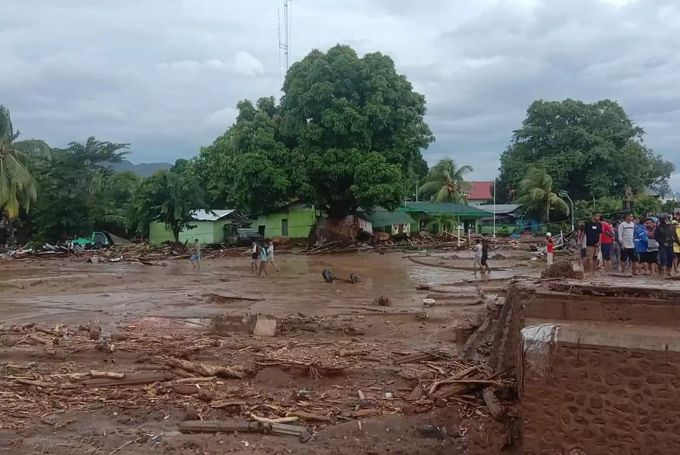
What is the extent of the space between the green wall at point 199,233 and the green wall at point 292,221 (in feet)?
14.8

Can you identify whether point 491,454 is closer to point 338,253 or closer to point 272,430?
point 272,430

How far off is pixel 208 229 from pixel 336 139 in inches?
641

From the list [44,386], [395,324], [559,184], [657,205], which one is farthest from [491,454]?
[559,184]

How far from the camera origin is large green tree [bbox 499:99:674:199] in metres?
53.3

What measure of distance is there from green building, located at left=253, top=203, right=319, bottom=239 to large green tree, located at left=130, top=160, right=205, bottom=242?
6.79m

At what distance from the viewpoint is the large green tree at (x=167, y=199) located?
38.8 m

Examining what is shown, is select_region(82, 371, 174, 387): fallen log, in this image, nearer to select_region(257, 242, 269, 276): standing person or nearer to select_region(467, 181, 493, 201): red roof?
select_region(257, 242, 269, 276): standing person

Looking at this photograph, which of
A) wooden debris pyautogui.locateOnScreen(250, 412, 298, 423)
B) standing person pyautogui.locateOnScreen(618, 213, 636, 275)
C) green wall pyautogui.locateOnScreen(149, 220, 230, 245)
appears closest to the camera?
wooden debris pyautogui.locateOnScreen(250, 412, 298, 423)

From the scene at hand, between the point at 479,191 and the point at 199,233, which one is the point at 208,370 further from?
the point at 479,191

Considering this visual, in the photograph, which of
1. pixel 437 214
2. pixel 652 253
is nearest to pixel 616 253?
pixel 652 253

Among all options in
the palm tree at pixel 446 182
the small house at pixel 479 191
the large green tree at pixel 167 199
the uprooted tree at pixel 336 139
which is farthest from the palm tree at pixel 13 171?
the small house at pixel 479 191

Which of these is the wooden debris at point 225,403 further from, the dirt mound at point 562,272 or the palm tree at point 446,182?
the palm tree at point 446,182

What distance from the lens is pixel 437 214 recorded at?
163 ft

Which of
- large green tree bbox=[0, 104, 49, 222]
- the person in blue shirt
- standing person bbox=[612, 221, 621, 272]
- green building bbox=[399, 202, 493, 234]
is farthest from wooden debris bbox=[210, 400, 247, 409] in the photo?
green building bbox=[399, 202, 493, 234]
